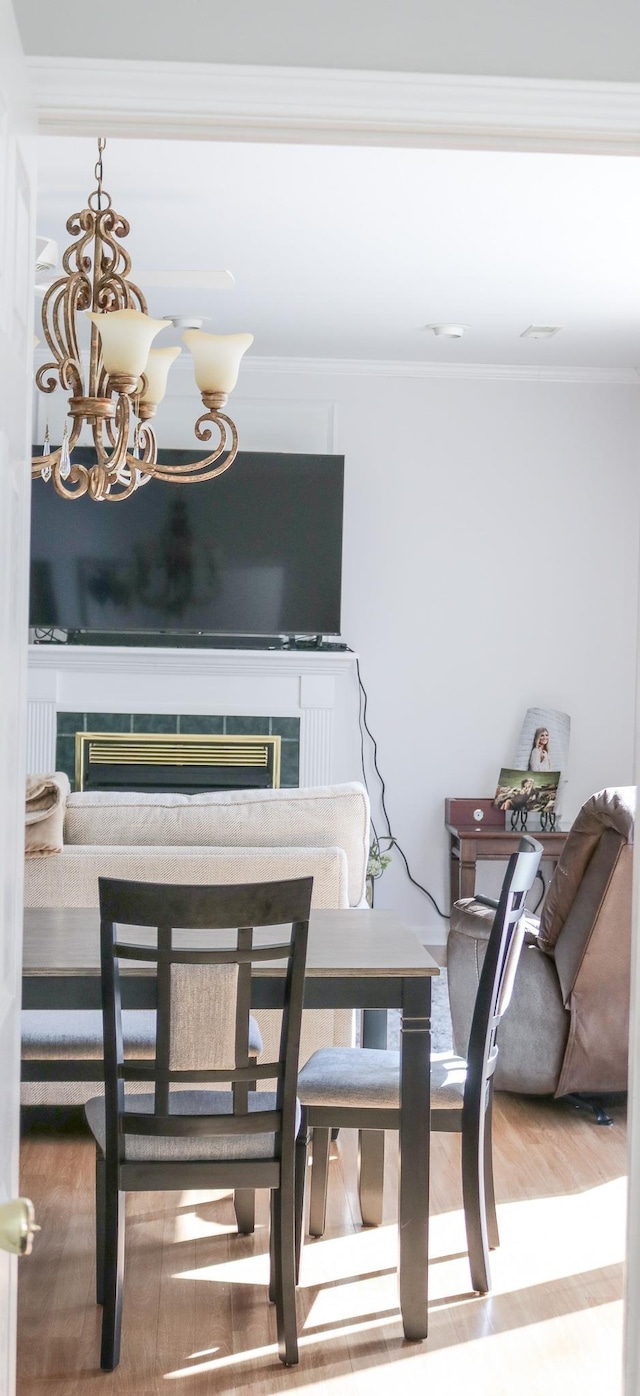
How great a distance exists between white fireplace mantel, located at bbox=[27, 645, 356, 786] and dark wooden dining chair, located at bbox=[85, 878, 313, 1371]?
149 inches

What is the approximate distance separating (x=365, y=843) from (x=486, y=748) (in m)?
3.04

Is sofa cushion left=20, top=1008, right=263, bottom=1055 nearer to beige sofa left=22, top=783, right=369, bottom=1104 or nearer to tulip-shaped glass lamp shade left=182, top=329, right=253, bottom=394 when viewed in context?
beige sofa left=22, top=783, right=369, bottom=1104

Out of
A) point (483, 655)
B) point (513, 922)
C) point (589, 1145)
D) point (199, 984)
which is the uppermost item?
point (483, 655)

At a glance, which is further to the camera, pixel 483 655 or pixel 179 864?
pixel 483 655

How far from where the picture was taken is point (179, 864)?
10.8 feet

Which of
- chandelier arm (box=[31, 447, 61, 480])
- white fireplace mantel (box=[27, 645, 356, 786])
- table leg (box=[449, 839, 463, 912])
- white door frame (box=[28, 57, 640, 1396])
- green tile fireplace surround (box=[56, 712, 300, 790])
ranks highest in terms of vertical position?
white door frame (box=[28, 57, 640, 1396])

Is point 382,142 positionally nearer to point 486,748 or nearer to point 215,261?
point 215,261

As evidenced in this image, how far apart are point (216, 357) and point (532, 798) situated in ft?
11.7

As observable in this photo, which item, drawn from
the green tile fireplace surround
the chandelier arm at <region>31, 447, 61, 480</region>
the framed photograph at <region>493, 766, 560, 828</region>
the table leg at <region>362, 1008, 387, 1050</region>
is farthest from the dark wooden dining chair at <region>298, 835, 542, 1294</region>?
the green tile fireplace surround

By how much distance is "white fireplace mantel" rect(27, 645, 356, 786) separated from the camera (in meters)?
6.11

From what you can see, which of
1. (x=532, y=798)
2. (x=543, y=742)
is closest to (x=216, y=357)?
(x=532, y=798)

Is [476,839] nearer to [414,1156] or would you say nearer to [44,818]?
[44,818]

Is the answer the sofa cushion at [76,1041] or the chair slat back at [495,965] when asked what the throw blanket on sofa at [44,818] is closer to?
the sofa cushion at [76,1041]

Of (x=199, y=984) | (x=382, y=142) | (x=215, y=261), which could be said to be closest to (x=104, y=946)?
(x=199, y=984)
